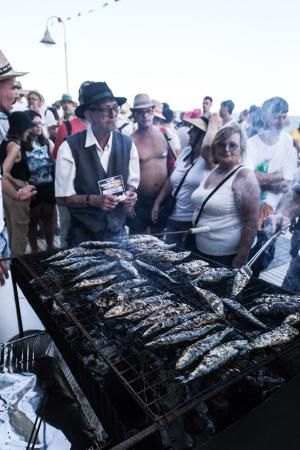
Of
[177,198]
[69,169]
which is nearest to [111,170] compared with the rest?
[69,169]

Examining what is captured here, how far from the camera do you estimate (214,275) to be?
2.56 meters

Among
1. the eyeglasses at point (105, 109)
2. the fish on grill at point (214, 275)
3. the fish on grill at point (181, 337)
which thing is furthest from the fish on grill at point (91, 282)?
the eyeglasses at point (105, 109)

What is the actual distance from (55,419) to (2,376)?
0.59 meters

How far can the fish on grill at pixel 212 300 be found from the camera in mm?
2098

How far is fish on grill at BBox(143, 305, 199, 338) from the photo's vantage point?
1923mm

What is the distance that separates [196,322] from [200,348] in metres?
0.25

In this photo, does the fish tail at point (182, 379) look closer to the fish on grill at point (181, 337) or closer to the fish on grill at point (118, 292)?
the fish on grill at point (181, 337)

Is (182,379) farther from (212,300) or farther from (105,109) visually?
(105,109)

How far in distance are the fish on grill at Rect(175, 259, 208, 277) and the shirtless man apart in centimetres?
253

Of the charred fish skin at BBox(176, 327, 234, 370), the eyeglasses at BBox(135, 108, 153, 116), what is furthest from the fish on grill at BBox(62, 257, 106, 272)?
the eyeglasses at BBox(135, 108, 153, 116)

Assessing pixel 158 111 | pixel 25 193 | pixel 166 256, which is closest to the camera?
pixel 166 256

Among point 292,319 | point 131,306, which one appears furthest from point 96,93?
point 292,319

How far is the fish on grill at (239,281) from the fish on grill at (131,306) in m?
0.52

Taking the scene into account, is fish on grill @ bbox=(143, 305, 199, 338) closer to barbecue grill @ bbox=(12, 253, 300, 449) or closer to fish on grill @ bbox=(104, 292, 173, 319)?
barbecue grill @ bbox=(12, 253, 300, 449)
